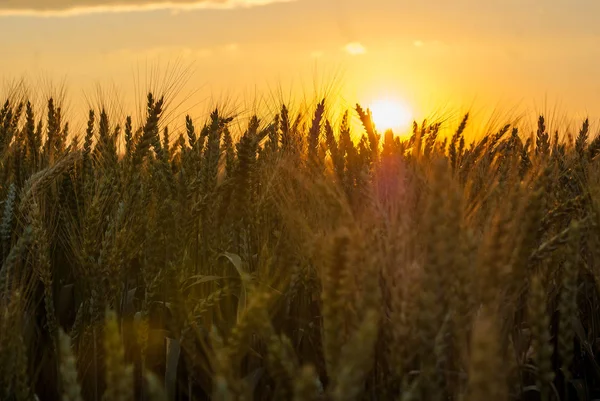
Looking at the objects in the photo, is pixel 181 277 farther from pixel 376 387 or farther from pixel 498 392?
pixel 498 392

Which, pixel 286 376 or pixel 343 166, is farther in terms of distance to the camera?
pixel 343 166

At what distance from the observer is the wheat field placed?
3.79 ft

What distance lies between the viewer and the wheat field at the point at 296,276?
1.16 meters

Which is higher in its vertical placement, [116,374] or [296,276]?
[296,276]

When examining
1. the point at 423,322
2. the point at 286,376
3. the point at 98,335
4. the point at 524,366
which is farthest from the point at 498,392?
the point at 98,335

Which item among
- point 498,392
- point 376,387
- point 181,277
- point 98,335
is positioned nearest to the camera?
point 498,392

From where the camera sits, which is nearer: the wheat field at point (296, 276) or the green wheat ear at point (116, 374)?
the green wheat ear at point (116, 374)

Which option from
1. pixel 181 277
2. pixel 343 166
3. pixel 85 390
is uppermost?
pixel 343 166

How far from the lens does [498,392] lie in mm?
923

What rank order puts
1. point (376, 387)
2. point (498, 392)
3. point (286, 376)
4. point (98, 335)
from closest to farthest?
point (498, 392)
point (286, 376)
point (376, 387)
point (98, 335)

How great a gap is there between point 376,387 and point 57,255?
1.84 m

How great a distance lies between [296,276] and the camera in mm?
2115

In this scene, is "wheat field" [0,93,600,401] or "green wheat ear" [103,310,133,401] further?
"wheat field" [0,93,600,401]

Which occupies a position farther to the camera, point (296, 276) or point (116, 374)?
point (296, 276)
